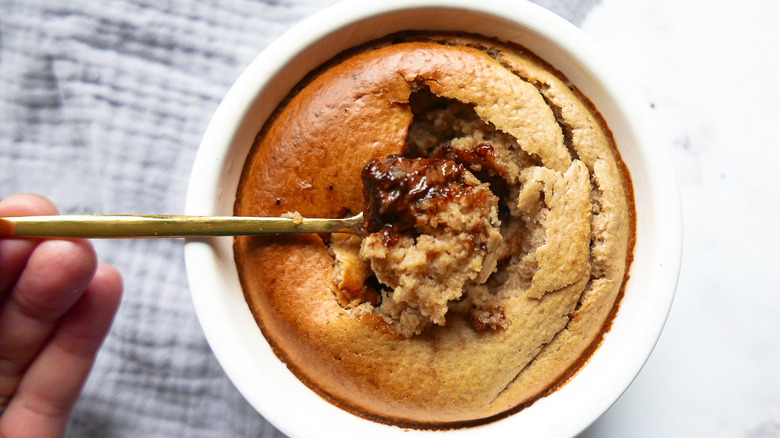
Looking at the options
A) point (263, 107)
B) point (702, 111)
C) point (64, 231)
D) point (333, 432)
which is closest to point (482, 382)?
point (333, 432)

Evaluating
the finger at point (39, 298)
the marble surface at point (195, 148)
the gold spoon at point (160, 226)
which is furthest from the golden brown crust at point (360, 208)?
the marble surface at point (195, 148)

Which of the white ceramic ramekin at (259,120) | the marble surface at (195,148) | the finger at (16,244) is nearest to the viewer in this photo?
the white ceramic ramekin at (259,120)

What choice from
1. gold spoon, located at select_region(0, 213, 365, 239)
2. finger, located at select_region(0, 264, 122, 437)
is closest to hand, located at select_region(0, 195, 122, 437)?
finger, located at select_region(0, 264, 122, 437)

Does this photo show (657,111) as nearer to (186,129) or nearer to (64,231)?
(186,129)

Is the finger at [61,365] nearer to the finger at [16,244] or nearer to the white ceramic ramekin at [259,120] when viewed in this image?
the finger at [16,244]

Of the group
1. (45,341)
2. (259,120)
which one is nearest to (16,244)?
(45,341)

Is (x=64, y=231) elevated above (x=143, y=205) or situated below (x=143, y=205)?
below
